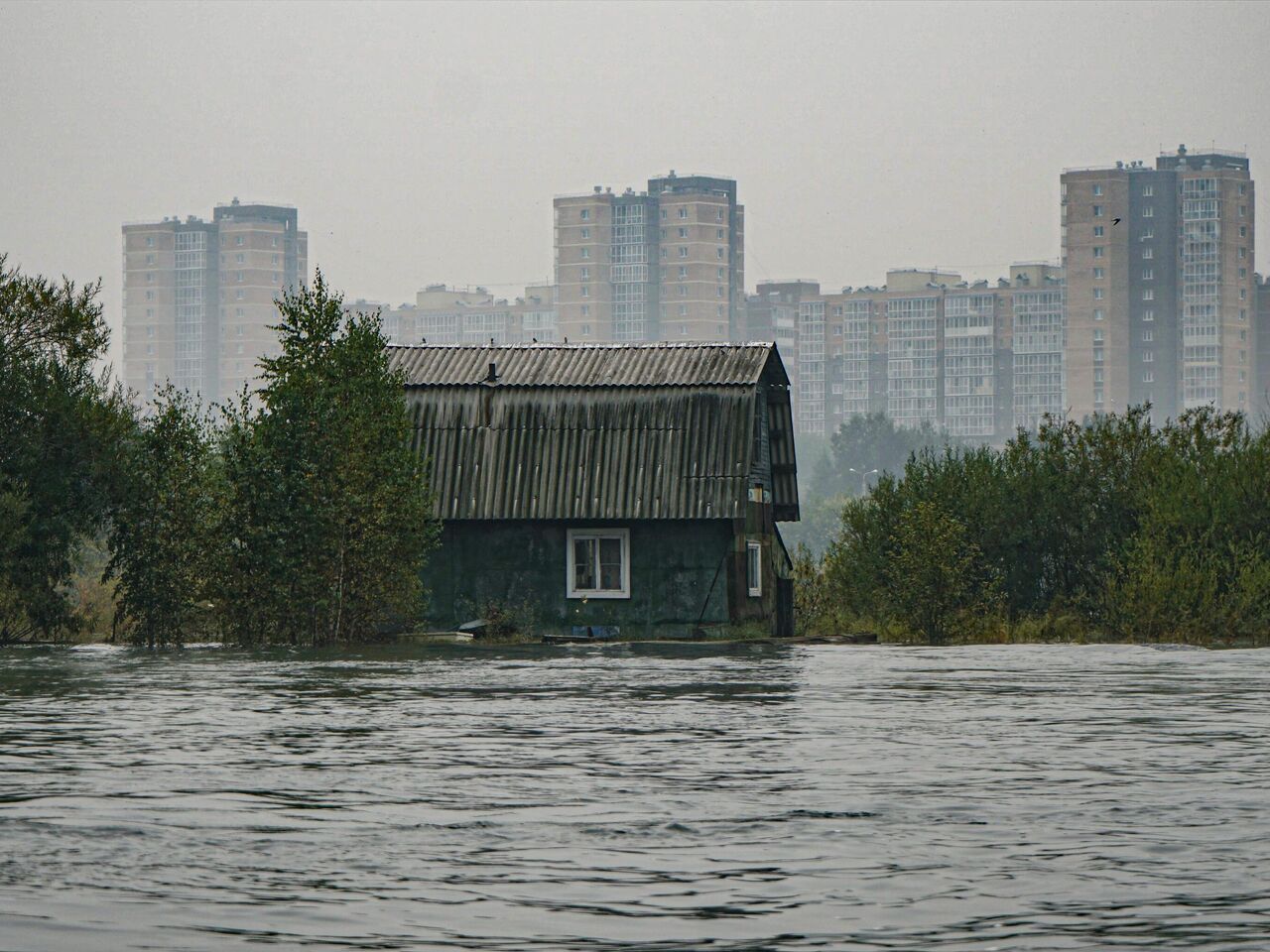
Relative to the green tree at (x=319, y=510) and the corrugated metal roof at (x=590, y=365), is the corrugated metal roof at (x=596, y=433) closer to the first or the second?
the corrugated metal roof at (x=590, y=365)

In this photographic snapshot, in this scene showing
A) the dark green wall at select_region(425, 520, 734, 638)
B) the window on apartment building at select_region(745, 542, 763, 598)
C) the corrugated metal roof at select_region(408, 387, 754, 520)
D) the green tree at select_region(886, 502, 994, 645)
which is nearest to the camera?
the green tree at select_region(886, 502, 994, 645)

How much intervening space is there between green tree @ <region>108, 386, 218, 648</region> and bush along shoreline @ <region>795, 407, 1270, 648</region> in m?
13.6

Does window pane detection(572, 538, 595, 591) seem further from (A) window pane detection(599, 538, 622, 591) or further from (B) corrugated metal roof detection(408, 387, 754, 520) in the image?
(B) corrugated metal roof detection(408, 387, 754, 520)

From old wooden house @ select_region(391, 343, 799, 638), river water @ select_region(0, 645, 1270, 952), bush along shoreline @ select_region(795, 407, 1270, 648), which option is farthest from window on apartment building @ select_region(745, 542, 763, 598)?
river water @ select_region(0, 645, 1270, 952)

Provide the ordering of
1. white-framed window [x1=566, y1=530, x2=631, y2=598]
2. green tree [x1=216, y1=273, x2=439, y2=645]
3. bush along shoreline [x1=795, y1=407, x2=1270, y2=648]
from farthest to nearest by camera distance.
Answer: white-framed window [x1=566, y1=530, x2=631, y2=598] < bush along shoreline [x1=795, y1=407, x2=1270, y2=648] < green tree [x1=216, y1=273, x2=439, y2=645]

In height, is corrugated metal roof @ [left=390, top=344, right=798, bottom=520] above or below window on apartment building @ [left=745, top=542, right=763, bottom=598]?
above

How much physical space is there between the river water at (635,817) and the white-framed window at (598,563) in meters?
14.0

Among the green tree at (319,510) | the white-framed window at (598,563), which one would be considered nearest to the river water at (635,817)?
the green tree at (319,510)

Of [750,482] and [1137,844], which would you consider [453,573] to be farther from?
[1137,844]

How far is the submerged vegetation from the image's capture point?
117 ft

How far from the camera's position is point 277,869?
12.0m

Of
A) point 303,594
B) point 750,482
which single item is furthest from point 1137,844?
point 750,482

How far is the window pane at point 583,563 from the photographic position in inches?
1607

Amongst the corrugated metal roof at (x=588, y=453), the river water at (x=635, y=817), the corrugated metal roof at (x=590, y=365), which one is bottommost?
the river water at (x=635, y=817)
